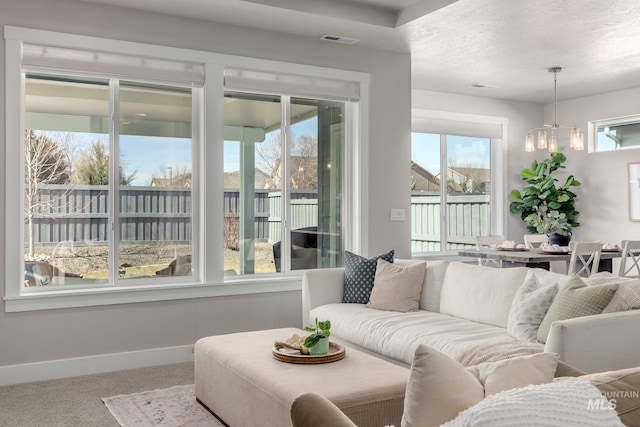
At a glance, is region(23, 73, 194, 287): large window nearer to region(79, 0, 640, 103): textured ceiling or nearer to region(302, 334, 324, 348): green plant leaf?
region(79, 0, 640, 103): textured ceiling

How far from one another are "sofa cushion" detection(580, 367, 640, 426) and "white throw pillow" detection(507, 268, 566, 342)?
6.13ft

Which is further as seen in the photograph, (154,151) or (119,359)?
(154,151)

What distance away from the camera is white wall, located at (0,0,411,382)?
13.2ft

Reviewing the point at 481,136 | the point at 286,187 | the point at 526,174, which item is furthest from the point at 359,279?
the point at 526,174

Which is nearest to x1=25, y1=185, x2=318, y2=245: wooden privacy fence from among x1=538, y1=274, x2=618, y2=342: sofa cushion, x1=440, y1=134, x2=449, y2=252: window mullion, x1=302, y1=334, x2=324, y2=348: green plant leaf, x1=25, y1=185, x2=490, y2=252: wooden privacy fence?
x1=25, y1=185, x2=490, y2=252: wooden privacy fence

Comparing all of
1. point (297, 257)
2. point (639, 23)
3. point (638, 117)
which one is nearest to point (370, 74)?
point (297, 257)

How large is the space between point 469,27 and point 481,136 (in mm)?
3263

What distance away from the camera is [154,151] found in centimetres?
458

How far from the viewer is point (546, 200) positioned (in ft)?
25.1

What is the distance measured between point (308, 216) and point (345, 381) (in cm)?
279

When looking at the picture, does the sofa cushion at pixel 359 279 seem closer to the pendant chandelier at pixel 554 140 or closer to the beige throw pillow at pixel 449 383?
the pendant chandelier at pixel 554 140

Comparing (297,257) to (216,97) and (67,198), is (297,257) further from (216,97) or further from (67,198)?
(67,198)

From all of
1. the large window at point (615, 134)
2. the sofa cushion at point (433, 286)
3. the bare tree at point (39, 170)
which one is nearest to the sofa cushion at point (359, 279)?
the sofa cushion at point (433, 286)

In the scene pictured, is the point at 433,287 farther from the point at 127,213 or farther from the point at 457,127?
the point at 457,127
